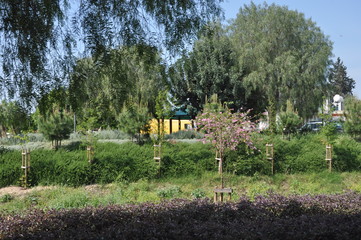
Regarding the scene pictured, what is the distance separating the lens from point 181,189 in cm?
958

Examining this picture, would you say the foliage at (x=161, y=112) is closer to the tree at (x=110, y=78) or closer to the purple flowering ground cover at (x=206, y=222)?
the purple flowering ground cover at (x=206, y=222)

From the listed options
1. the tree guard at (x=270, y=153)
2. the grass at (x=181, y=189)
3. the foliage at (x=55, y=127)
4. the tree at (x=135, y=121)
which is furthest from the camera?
the tree at (x=135, y=121)

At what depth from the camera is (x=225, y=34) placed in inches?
953

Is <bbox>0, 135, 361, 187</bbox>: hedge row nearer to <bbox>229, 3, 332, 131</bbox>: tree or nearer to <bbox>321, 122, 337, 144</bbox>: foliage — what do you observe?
<bbox>321, 122, 337, 144</bbox>: foliage

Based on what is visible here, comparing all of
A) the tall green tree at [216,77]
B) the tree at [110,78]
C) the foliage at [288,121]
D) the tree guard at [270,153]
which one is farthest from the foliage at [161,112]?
the tall green tree at [216,77]

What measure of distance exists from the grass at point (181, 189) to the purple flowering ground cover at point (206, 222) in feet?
8.75

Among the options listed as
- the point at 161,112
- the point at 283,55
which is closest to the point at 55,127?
the point at 161,112

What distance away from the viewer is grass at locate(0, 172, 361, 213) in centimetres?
826

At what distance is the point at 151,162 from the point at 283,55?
14.5 m

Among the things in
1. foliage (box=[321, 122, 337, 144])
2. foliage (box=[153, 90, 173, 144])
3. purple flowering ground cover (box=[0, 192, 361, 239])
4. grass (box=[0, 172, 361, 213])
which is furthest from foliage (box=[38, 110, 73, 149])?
foliage (box=[321, 122, 337, 144])

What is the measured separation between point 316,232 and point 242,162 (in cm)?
741

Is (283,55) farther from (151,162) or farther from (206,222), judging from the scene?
(206,222)

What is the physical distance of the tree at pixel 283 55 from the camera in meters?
22.3

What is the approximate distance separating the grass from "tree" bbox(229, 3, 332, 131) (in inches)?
466
